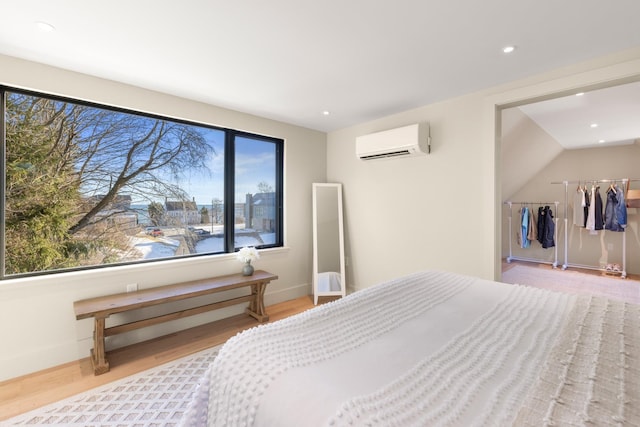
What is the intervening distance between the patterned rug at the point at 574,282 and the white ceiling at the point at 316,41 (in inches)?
132

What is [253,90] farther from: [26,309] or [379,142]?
[26,309]

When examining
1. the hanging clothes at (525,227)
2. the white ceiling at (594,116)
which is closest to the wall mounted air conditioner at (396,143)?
the white ceiling at (594,116)

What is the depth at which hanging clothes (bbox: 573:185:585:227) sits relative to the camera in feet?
16.3

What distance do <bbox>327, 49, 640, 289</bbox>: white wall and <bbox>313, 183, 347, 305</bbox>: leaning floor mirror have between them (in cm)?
15

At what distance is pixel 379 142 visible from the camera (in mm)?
3178

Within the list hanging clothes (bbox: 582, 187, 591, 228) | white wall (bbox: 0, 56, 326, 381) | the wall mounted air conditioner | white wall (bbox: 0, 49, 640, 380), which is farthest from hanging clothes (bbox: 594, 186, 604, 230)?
white wall (bbox: 0, 56, 326, 381)

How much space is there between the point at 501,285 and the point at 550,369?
1.02m

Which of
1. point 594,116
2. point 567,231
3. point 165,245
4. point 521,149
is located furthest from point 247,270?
point 567,231

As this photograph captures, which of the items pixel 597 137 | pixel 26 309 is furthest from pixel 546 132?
pixel 26 309

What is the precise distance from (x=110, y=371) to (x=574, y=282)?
233 inches

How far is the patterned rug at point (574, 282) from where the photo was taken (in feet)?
12.4

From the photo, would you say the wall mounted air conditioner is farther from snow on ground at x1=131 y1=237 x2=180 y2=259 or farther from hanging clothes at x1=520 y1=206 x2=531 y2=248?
hanging clothes at x1=520 y1=206 x2=531 y2=248

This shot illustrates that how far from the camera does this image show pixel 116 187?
2.54 metres

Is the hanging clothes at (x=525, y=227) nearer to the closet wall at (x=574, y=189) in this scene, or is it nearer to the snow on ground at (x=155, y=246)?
the closet wall at (x=574, y=189)
